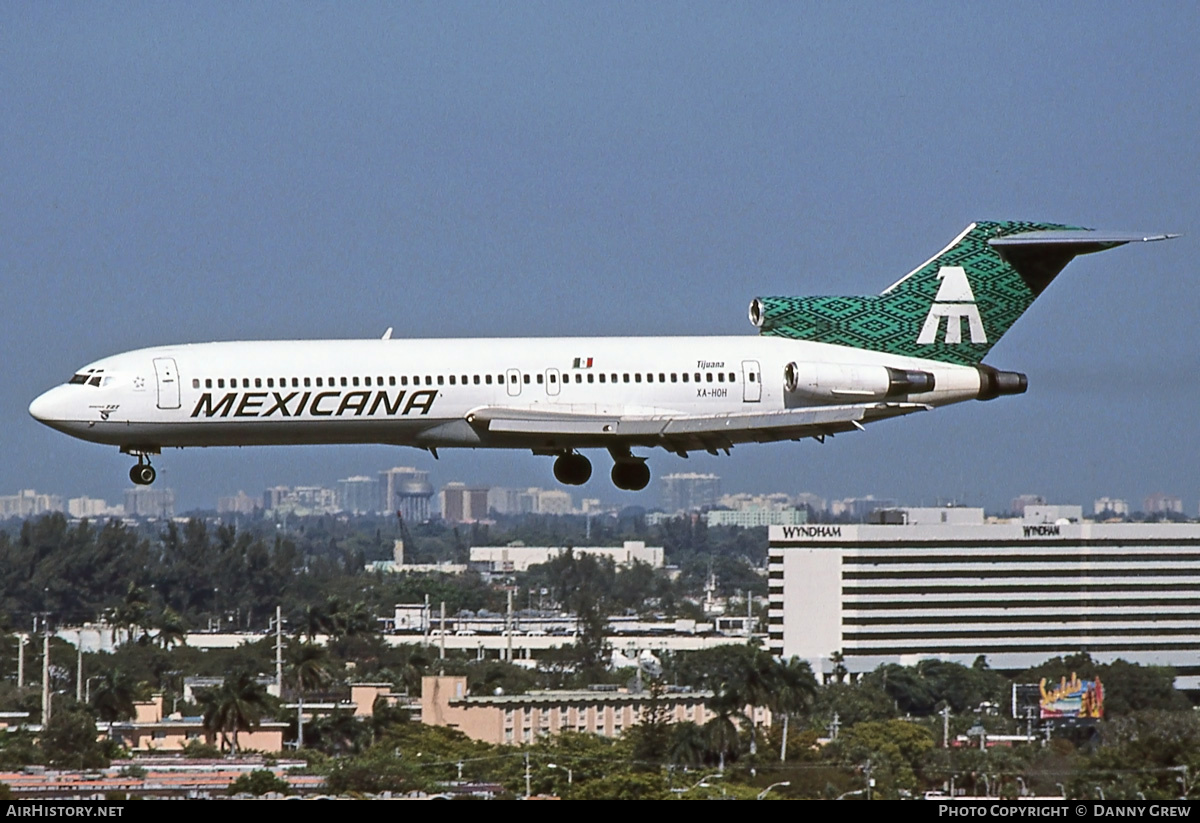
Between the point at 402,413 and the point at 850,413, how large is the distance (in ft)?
41.6

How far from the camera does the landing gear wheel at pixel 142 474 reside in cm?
5441

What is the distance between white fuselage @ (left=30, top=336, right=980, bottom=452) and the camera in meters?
53.8

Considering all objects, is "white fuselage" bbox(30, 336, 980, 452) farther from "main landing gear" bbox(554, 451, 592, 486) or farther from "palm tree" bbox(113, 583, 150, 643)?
"palm tree" bbox(113, 583, 150, 643)

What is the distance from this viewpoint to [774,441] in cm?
5738

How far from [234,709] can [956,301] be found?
48.4m

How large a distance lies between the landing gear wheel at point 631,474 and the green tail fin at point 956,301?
5617 mm

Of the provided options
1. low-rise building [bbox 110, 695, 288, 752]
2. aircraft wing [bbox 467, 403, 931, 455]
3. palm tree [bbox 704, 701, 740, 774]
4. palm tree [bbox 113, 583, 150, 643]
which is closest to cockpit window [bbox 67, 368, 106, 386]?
aircraft wing [bbox 467, 403, 931, 455]

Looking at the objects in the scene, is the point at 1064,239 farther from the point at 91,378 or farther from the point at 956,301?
the point at 91,378

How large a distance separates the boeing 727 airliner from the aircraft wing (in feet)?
0.14

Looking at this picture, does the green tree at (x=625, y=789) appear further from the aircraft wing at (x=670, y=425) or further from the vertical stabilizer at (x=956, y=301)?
the vertical stabilizer at (x=956, y=301)

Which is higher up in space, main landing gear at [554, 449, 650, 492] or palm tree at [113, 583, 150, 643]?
main landing gear at [554, 449, 650, 492]

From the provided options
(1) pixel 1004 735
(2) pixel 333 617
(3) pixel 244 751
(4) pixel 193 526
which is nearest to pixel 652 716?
(3) pixel 244 751

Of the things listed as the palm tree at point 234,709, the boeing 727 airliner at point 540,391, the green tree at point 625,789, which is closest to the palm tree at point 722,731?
the green tree at point 625,789

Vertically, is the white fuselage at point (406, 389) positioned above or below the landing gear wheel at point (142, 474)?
above
